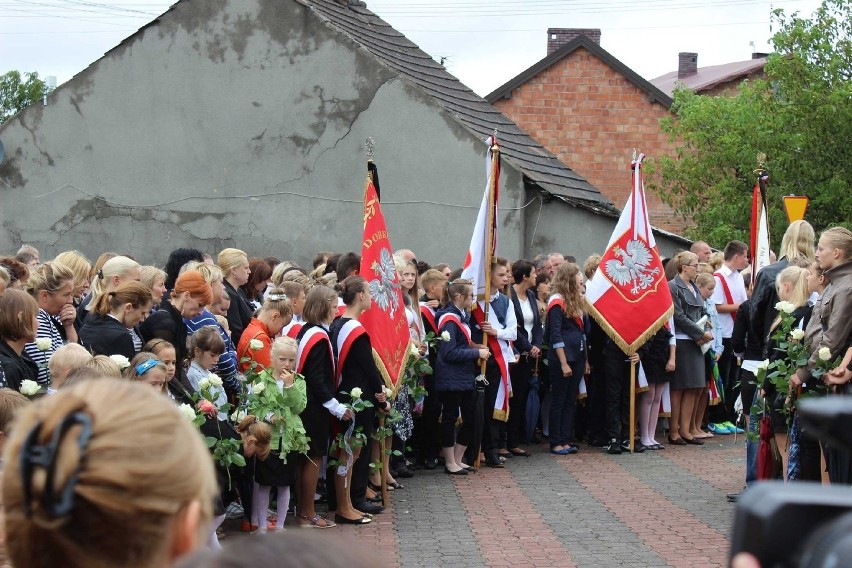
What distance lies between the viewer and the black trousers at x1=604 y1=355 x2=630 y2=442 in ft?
43.1

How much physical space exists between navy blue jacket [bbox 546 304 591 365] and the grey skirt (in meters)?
1.24

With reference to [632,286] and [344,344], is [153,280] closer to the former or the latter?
[344,344]

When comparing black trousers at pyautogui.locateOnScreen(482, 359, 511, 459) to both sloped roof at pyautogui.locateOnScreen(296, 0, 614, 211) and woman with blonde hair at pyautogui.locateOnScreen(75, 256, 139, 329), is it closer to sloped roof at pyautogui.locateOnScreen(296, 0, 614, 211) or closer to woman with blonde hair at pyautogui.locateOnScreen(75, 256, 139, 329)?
woman with blonde hair at pyautogui.locateOnScreen(75, 256, 139, 329)

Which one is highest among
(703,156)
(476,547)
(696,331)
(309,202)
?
(703,156)

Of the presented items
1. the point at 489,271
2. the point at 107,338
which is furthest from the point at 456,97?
the point at 107,338

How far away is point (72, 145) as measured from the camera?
18.6 metres

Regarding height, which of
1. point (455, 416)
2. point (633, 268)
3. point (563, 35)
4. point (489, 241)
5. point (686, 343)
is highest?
point (563, 35)

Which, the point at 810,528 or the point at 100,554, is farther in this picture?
the point at 100,554

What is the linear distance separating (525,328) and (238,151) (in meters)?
7.48

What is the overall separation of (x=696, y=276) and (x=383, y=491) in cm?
559

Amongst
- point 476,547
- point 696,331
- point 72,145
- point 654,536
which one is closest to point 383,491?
point 476,547

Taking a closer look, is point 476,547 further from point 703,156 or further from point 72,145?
point 703,156

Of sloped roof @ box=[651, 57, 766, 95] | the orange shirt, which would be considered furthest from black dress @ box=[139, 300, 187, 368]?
sloped roof @ box=[651, 57, 766, 95]

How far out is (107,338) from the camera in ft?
25.5
